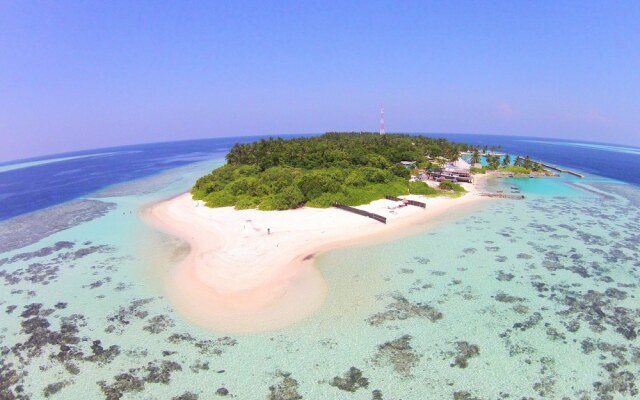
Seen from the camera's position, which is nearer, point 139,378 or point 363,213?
point 139,378

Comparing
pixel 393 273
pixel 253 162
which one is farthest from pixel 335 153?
pixel 393 273

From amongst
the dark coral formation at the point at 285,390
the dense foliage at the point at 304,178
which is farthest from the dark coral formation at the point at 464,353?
the dense foliage at the point at 304,178

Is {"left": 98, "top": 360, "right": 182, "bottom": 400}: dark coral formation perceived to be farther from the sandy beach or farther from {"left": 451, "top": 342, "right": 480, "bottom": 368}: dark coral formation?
{"left": 451, "top": 342, "right": 480, "bottom": 368}: dark coral formation

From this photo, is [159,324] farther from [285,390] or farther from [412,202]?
[412,202]

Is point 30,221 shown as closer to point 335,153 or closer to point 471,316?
point 335,153

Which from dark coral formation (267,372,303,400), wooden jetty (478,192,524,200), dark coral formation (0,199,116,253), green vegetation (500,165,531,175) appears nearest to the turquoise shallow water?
dark coral formation (267,372,303,400)

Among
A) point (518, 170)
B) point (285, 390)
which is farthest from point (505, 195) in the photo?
point (285, 390)
